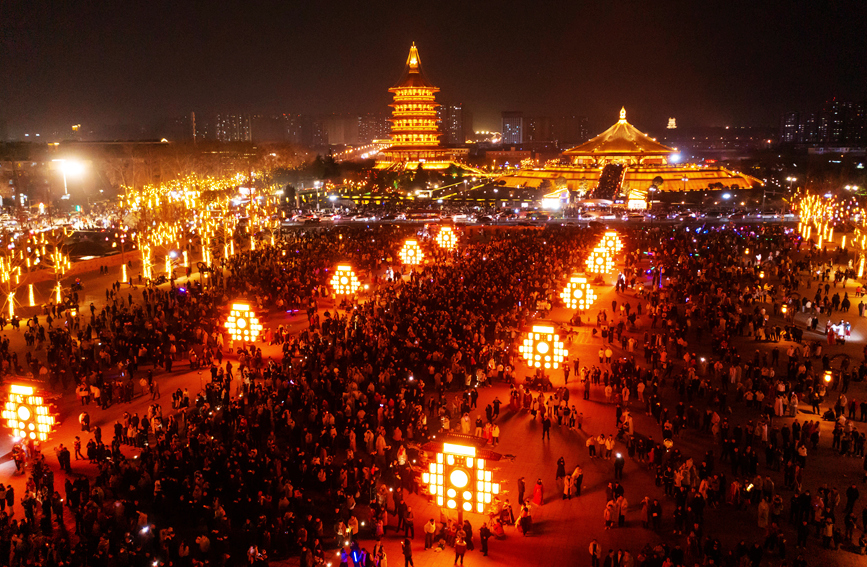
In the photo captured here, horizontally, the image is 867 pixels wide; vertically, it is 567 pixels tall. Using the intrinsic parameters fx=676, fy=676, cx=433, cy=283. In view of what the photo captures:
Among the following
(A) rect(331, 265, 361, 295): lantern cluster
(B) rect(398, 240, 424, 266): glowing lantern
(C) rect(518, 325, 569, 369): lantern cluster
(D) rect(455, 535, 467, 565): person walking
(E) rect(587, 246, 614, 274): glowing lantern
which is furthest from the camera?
(B) rect(398, 240, 424, 266): glowing lantern

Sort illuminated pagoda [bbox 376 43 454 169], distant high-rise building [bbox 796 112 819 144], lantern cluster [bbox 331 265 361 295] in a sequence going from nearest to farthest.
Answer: lantern cluster [bbox 331 265 361 295] < illuminated pagoda [bbox 376 43 454 169] < distant high-rise building [bbox 796 112 819 144]

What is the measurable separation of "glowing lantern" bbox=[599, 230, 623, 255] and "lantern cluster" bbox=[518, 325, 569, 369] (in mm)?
14970

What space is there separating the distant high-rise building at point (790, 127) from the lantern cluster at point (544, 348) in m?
198

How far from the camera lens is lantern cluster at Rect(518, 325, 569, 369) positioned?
59.0ft

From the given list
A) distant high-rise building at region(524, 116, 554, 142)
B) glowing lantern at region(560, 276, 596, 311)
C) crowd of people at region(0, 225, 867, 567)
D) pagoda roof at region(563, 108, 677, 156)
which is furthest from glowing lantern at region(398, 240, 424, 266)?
distant high-rise building at region(524, 116, 554, 142)

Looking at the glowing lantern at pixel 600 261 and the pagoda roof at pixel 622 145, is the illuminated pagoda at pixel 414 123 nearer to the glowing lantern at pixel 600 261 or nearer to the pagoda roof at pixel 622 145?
the pagoda roof at pixel 622 145

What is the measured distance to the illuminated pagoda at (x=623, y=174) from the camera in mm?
65938

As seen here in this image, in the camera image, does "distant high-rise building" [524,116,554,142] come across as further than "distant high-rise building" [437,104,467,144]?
Yes

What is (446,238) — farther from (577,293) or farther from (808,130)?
(808,130)

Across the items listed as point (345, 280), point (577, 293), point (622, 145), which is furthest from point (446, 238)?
point (622, 145)

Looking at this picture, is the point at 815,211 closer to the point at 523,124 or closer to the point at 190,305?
the point at 190,305

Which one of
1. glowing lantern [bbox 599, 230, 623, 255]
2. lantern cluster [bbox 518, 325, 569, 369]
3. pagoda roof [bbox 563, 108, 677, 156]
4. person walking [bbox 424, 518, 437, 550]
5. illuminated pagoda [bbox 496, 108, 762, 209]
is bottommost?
person walking [bbox 424, 518, 437, 550]

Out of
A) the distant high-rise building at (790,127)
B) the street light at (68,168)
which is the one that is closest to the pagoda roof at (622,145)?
the street light at (68,168)

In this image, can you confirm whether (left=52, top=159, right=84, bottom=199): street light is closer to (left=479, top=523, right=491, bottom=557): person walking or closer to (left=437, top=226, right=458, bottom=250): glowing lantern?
(left=437, top=226, right=458, bottom=250): glowing lantern
